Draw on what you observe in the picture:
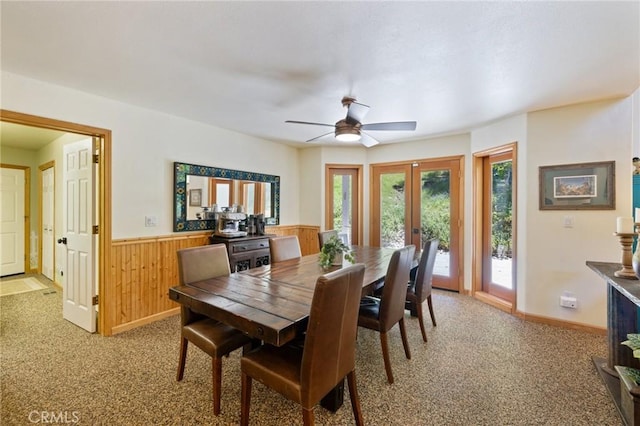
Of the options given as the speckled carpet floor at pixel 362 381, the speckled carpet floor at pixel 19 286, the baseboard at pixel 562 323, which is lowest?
the speckled carpet floor at pixel 362 381

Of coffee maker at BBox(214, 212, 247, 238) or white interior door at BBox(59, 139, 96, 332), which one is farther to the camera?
coffee maker at BBox(214, 212, 247, 238)

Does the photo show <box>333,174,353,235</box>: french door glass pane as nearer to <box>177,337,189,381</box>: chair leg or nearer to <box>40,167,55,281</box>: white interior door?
<box>177,337,189,381</box>: chair leg

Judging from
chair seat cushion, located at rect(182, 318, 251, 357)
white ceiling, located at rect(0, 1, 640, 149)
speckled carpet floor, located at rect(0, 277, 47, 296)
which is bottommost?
speckled carpet floor, located at rect(0, 277, 47, 296)

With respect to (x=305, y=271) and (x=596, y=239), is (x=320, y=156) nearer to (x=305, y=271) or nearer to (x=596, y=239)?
(x=305, y=271)

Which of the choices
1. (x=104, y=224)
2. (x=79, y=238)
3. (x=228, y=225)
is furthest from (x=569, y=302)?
(x=79, y=238)

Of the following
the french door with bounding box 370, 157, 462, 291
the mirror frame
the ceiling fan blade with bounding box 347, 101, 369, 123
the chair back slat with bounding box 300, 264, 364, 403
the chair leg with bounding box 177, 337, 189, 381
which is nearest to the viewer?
the chair back slat with bounding box 300, 264, 364, 403

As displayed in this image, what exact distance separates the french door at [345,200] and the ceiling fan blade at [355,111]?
8.34ft

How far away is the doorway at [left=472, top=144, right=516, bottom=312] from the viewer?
358 cm

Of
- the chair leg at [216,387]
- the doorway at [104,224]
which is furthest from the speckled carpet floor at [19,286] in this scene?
the chair leg at [216,387]

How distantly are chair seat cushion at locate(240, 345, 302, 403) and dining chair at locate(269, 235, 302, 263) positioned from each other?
130 cm

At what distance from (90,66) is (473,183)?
447 cm

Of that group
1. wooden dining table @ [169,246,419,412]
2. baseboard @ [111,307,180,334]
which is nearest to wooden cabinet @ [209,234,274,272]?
baseboard @ [111,307,180,334]

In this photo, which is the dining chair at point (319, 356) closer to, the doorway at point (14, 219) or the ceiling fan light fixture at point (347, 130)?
the ceiling fan light fixture at point (347, 130)

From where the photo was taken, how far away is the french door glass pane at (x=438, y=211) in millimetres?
4410
